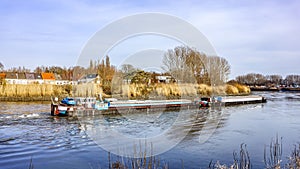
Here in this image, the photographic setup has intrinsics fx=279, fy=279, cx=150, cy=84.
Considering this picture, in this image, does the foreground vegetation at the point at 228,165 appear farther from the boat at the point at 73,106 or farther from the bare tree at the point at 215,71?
the bare tree at the point at 215,71

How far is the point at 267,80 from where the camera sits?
135125 millimetres

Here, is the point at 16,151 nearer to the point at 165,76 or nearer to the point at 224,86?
the point at 165,76

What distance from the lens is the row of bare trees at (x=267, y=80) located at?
414ft

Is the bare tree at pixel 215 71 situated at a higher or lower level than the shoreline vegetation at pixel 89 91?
higher

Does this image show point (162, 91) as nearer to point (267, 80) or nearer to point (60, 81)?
point (60, 81)

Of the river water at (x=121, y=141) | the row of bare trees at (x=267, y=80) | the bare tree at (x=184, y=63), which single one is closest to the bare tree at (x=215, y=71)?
the bare tree at (x=184, y=63)

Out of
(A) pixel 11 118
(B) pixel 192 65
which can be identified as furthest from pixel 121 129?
(B) pixel 192 65

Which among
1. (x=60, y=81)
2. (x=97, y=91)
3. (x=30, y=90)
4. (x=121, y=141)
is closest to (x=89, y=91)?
(x=97, y=91)

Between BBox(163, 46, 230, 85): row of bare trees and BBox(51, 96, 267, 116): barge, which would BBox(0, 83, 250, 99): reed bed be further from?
BBox(51, 96, 267, 116): barge

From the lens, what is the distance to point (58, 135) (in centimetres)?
1408

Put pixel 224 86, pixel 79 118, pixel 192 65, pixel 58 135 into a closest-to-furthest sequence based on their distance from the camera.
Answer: pixel 58 135 → pixel 79 118 → pixel 192 65 → pixel 224 86

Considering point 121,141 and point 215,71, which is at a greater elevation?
point 215,71

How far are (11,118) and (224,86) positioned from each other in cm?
4060

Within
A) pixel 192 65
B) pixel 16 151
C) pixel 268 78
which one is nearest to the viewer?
pixel 16 151
